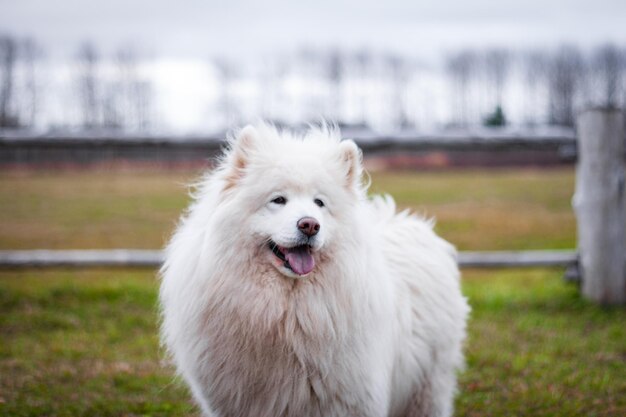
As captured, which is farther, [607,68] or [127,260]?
[607,68]

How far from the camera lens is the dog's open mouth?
3047 millimetres

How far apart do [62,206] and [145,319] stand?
8735 mm

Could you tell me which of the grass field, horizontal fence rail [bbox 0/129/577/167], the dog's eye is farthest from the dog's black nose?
horizontal fence rail [bbox 0/129/577/167]

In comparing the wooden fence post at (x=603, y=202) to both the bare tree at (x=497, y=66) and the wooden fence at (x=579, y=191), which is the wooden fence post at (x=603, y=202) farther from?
the bare tree at (x=497, y=66)

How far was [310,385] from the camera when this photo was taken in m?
3.09

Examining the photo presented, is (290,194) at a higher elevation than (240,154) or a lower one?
lower

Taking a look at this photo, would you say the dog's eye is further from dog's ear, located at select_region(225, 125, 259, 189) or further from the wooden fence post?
the wooden fence post

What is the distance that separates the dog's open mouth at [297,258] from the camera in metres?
3.05

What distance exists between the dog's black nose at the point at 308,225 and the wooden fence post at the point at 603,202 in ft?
14.6

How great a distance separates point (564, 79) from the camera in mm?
44281

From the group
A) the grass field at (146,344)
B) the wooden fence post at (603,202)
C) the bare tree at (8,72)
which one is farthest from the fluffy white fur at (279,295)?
the bare tree at (8,72)

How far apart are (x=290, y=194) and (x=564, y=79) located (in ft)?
153

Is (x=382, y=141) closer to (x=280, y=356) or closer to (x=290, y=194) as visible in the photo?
(x=290, y=194)

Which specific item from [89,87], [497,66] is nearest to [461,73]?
[497,66]
